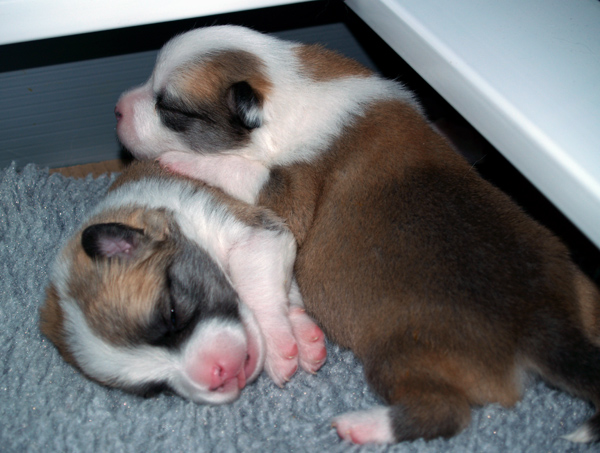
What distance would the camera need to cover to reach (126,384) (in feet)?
8.17

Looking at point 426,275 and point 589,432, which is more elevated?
point 426,275

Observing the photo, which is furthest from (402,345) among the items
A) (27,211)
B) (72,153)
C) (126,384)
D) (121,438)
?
(72,153)

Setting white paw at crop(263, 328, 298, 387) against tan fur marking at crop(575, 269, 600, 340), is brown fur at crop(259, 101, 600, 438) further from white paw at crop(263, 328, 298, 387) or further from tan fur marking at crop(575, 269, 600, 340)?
white paw at crop(263, 328, 298, 387)

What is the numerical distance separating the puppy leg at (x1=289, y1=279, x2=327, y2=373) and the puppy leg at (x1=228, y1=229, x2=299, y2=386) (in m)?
0.11

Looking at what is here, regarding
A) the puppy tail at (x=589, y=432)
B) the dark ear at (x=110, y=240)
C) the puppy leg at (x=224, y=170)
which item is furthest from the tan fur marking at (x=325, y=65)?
the puppy tail at (x=589, y=432)

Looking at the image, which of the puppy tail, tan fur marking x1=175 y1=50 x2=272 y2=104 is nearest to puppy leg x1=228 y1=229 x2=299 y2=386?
tan fur marking x1=175 y1=50 x2=272 y2=104

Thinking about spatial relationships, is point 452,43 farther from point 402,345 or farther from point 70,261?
point 70,261

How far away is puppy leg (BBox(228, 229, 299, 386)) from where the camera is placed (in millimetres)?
2812

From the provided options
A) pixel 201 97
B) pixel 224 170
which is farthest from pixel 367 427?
pixel 201 97

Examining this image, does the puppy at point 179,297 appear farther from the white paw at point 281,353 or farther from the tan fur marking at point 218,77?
the tan fur marking at point 218,77

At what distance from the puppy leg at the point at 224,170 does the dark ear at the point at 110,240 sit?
60 cm

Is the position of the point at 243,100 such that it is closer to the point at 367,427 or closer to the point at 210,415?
the point at 210,415

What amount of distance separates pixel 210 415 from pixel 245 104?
150 cm

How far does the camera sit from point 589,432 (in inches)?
90.0
